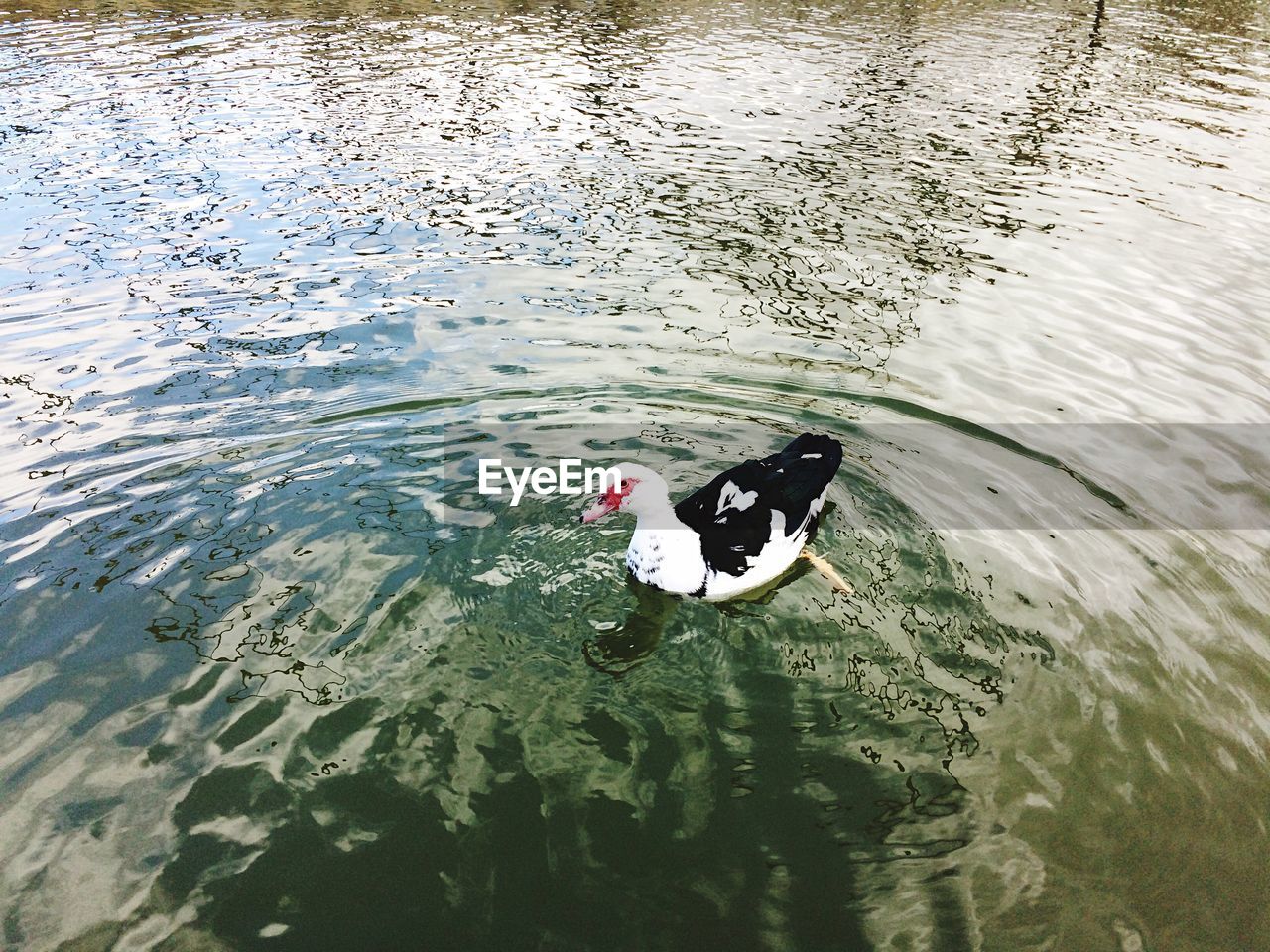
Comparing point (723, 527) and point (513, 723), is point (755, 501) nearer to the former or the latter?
point (723, 527)

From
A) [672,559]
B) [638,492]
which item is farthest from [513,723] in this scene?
[638,492]

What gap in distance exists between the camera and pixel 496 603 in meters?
6.10

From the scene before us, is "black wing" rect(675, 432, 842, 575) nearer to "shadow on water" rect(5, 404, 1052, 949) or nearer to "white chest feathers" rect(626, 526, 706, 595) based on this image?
"white chest feathers" rect(626, 526, 706, 595)

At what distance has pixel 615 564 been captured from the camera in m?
6.65

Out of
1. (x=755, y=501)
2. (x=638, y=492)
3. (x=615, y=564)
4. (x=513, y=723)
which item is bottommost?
(x=615, y=564)

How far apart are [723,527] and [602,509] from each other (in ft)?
2.74

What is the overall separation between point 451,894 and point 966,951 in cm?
245

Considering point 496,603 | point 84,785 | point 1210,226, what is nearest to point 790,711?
point 496,603

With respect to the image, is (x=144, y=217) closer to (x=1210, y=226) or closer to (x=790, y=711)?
(x=790, y=711)

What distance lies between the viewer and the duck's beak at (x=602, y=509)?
20.4ft

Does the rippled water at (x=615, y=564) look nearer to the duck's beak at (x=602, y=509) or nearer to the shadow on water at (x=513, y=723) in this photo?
the shadow on water at (x=513, y=723)

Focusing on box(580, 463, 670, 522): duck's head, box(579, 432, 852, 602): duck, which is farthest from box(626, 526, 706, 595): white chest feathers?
box(580, 463, 670, 522): duck's head

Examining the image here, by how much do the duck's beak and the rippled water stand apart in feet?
1.63

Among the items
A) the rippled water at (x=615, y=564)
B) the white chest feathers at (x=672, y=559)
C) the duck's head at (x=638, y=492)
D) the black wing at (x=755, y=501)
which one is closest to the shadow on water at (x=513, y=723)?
the rippled water at (x=615, y=564)
